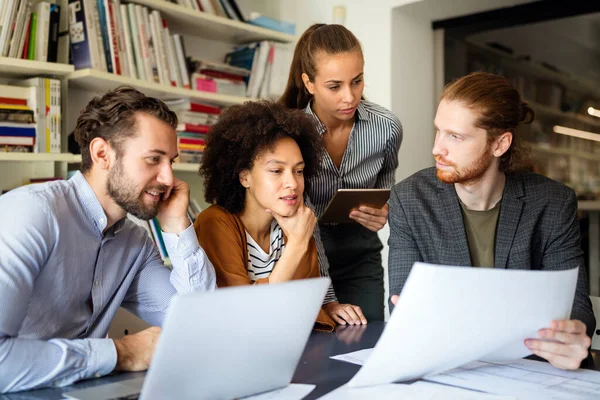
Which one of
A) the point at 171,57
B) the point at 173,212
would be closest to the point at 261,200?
the point at 173,212

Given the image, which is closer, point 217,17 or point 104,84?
point 104,84

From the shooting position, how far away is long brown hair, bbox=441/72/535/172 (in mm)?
1756

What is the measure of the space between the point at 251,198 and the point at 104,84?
1251 mm

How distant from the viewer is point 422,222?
71.3 inches

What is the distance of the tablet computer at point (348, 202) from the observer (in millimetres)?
2062

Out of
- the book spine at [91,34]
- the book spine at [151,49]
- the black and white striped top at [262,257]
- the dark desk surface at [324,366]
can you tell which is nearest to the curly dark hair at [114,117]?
the black and white striped top at [262,257]

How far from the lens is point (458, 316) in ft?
3.36

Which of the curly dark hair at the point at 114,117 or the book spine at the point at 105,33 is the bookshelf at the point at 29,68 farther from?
the curly dark hair at the point at 114,117

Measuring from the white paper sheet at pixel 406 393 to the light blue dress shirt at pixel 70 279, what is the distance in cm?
42

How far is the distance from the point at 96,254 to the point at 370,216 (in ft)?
3.49

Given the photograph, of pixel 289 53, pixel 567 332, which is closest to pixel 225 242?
pixel 567 332

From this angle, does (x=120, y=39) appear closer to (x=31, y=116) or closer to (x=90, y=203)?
(x=31, y=116)

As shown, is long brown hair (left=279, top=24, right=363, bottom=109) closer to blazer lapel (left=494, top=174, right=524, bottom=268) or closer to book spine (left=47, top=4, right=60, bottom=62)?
blazer lapel (left=494, top=174, right=524, bottom=268)

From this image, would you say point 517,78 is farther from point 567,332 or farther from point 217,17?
point 567,332
